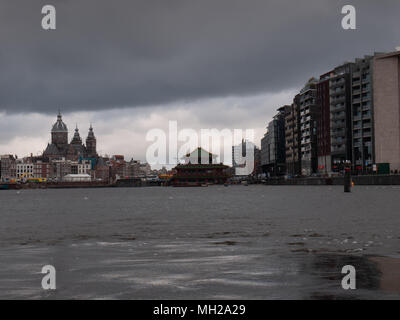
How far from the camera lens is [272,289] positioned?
1417cm

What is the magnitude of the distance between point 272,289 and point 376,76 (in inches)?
7287

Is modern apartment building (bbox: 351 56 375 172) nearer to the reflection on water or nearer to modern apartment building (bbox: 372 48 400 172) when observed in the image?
modern apartment building (bbox: 372 48 400 172)

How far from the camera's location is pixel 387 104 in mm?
186625

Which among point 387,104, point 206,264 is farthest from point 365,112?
point 206,264

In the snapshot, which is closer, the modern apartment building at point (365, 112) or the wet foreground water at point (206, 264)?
the wet foreground water at point (206, 264)

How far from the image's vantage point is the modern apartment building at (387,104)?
18612cm

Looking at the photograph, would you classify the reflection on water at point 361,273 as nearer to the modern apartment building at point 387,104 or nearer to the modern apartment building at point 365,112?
the modern apartment building at point 387,104

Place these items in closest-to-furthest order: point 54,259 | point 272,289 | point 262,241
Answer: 1. point 272,289
2. point 54,259
3. point 262,241

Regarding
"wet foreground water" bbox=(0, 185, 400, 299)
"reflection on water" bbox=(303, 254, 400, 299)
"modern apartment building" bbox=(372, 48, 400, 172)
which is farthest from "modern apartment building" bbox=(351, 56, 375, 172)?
"reflection on water" bbox=(303, 254, 400, 299)

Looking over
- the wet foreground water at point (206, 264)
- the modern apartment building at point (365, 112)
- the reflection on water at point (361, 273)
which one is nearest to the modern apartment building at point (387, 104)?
the modern apartment building at point (365, 112)

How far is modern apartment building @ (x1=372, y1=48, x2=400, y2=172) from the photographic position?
186 m

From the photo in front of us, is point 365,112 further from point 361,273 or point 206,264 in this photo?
point 361,273
